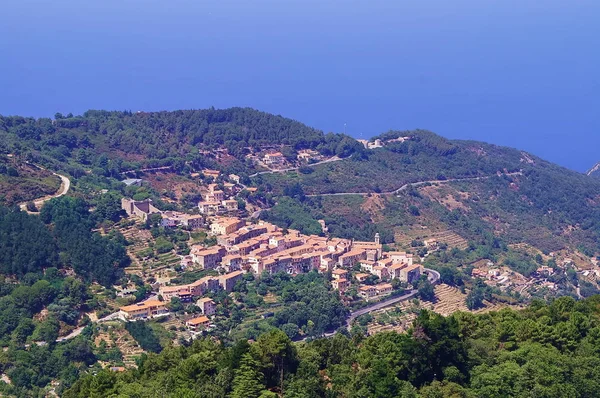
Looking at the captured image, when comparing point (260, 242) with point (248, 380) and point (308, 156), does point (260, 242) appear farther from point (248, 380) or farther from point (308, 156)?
point (248, 380)

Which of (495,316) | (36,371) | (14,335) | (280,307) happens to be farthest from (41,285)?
(495,316)

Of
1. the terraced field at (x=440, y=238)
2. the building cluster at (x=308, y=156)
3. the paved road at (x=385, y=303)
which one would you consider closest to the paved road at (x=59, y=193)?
the paved road at (x=385, y=303)

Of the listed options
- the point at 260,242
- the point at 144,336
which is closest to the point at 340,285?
the point at 260,242

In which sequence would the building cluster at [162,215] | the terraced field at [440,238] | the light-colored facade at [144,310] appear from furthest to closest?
the terraced field at [440,238] < the building cluster at [162,215] < the light-colored facade at [144,310]

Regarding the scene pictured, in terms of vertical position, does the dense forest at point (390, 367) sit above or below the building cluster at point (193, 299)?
below

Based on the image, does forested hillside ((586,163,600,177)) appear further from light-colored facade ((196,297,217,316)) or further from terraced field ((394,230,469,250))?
light-colored facade ((196,297,217,316))

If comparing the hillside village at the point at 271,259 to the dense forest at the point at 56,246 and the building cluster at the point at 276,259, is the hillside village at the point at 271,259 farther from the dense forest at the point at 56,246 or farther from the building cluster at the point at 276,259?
the dense forest at the point at 56,246

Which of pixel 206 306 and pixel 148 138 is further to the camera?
pixel 148 138
